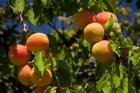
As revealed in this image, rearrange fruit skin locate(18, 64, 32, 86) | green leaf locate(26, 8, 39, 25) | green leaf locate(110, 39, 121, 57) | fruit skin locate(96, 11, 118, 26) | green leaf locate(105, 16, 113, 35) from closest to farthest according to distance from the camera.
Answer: green leaf locate(110, 39, 121, 57) < green leaf locate(105, 16, 113, 35) < fruit skin locate(96, 11, 118, 26) < fruit skin locate(18, 64, 32, 86) < green leaf locate(26, 8, 39, 25)

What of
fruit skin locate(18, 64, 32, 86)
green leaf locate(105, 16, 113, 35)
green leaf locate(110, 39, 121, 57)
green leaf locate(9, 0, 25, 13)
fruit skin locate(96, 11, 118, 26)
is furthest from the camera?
green leaf locate(9, 0, 25, 13)

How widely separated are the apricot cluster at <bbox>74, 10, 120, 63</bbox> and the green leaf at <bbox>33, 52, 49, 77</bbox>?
11.7 inches

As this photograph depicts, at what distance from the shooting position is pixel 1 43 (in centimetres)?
618

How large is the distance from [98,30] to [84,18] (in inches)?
8.4

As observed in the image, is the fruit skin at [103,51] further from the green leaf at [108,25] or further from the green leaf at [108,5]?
the green leaf at [108,5]

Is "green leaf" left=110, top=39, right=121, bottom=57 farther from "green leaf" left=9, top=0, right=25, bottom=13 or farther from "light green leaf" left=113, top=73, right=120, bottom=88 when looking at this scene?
"green leaf" left=9, top=0, right=25, bottom=13

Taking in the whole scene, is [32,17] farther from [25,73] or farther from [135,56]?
[135,56]

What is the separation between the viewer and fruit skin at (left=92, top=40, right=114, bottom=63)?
2.70m

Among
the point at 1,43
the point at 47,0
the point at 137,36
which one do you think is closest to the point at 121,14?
the point at 137,36

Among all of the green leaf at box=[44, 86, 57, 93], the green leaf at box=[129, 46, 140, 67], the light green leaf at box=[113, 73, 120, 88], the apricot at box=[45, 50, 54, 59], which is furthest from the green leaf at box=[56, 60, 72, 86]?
the green leaf at box=[129, 46, 140, 67]

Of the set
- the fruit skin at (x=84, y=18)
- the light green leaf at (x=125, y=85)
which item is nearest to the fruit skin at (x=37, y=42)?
the fruit skin at (x=84, y=18)

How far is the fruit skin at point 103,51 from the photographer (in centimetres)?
270

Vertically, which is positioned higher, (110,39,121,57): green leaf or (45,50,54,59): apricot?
(110,39,121,57): green leaf

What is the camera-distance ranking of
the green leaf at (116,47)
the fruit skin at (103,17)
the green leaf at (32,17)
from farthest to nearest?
the green leaf at (32,17) → the fruit skin at (103,17) → the green leaf at (116,47)
